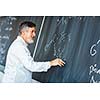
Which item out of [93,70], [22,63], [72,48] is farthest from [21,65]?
[93,70]

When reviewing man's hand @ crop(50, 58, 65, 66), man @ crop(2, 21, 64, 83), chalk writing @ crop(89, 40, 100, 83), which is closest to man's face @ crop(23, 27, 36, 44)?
man @ crop(2, 21, 64, 83)

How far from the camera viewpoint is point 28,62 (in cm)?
269

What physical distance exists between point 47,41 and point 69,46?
0.18m

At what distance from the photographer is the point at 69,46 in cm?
266

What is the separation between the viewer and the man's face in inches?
107

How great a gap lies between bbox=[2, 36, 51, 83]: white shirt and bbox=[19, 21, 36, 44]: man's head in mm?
48
